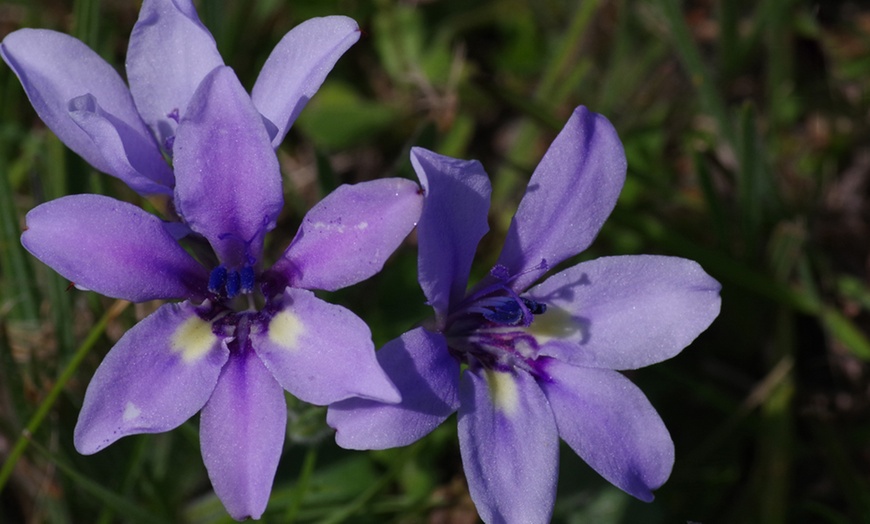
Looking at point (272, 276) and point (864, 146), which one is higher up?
point (272, 276)

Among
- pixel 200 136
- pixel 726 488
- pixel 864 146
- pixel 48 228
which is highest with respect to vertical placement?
pixel 200 136

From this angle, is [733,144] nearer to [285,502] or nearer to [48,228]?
[285,502]

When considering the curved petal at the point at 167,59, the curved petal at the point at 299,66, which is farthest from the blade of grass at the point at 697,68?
the curved petal at the point at 167,59


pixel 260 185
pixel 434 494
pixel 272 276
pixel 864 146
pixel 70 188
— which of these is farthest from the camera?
pixel 864 146

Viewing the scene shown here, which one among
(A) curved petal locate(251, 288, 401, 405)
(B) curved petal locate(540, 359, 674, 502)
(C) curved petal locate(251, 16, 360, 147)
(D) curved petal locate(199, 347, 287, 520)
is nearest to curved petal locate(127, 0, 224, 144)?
(C) curved petal locate(251, 16, 360, 147)

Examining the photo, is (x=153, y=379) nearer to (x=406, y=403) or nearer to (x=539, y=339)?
(x=406, y=403)

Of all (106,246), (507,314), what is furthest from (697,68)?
(106,246)

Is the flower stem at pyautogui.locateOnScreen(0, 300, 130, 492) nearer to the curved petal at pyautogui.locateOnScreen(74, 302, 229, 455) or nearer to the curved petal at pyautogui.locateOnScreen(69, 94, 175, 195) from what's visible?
the curved petal at pyautogui.locateOnScreen(69, 94, 175, 195)

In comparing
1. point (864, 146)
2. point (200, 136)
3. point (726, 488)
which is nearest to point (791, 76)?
point (864, 146)
